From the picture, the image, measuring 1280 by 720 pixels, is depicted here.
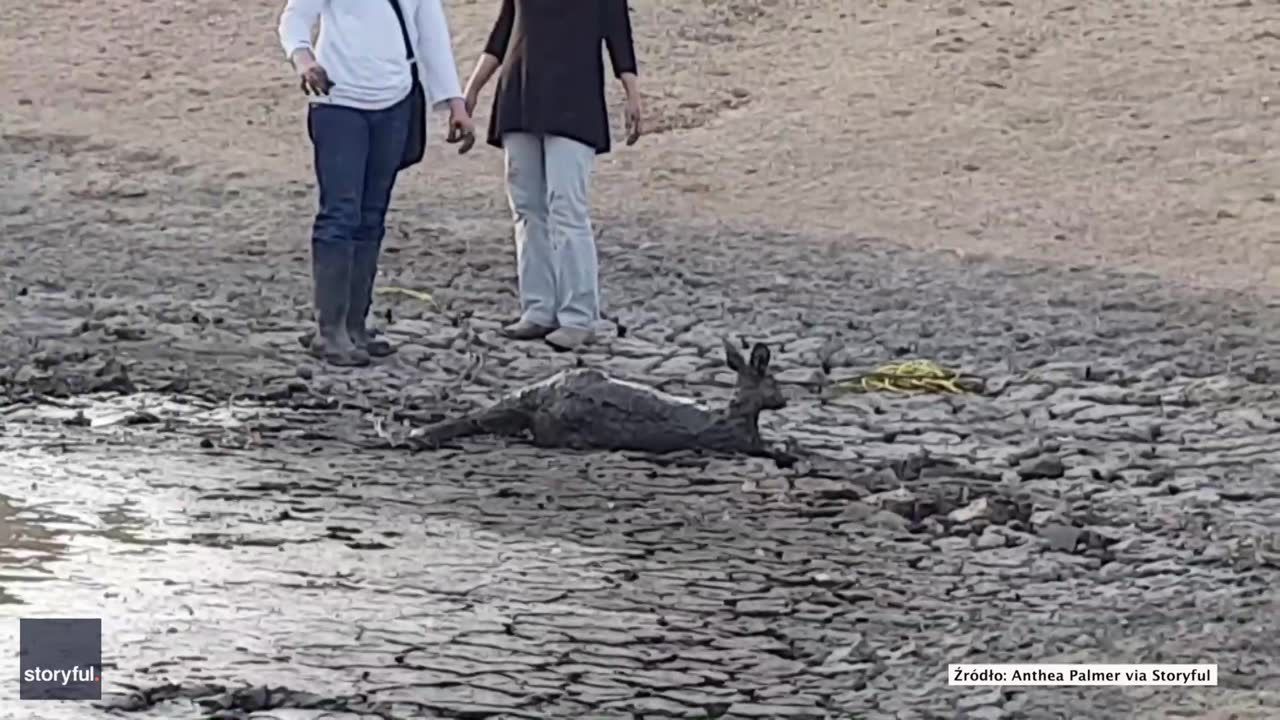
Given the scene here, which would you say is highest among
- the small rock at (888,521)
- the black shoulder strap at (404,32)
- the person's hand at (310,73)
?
the black shoulder strap at (404,32)

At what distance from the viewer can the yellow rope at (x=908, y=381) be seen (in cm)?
855

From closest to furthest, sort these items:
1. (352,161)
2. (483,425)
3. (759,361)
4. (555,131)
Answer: (759,361), (483,425), (352,161), (555,131)

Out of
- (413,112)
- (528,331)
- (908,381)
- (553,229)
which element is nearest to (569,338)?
(528,331)

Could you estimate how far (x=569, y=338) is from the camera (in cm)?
908

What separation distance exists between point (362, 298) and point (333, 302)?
18 cm

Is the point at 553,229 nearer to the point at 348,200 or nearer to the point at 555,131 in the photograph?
the point at 555,131

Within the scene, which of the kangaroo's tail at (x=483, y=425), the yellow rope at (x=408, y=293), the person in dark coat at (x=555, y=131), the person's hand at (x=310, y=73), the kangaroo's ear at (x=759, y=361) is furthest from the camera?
the yellow rope at (x=408, y=293)

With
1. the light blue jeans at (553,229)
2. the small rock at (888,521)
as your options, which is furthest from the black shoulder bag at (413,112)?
the small rock at (888,521)

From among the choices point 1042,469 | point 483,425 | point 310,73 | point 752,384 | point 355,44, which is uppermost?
point 355,44

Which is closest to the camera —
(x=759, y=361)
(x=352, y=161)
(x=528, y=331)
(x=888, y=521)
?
(x=888, y=521)

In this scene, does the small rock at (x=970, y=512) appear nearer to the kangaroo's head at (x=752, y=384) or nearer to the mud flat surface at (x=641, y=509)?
the mud flat surface at (x=641, y=509)

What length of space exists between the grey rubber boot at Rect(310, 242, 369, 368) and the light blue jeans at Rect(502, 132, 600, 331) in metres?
0.87

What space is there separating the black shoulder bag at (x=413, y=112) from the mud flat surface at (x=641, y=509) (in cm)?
74

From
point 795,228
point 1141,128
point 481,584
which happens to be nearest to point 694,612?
point 481,584
